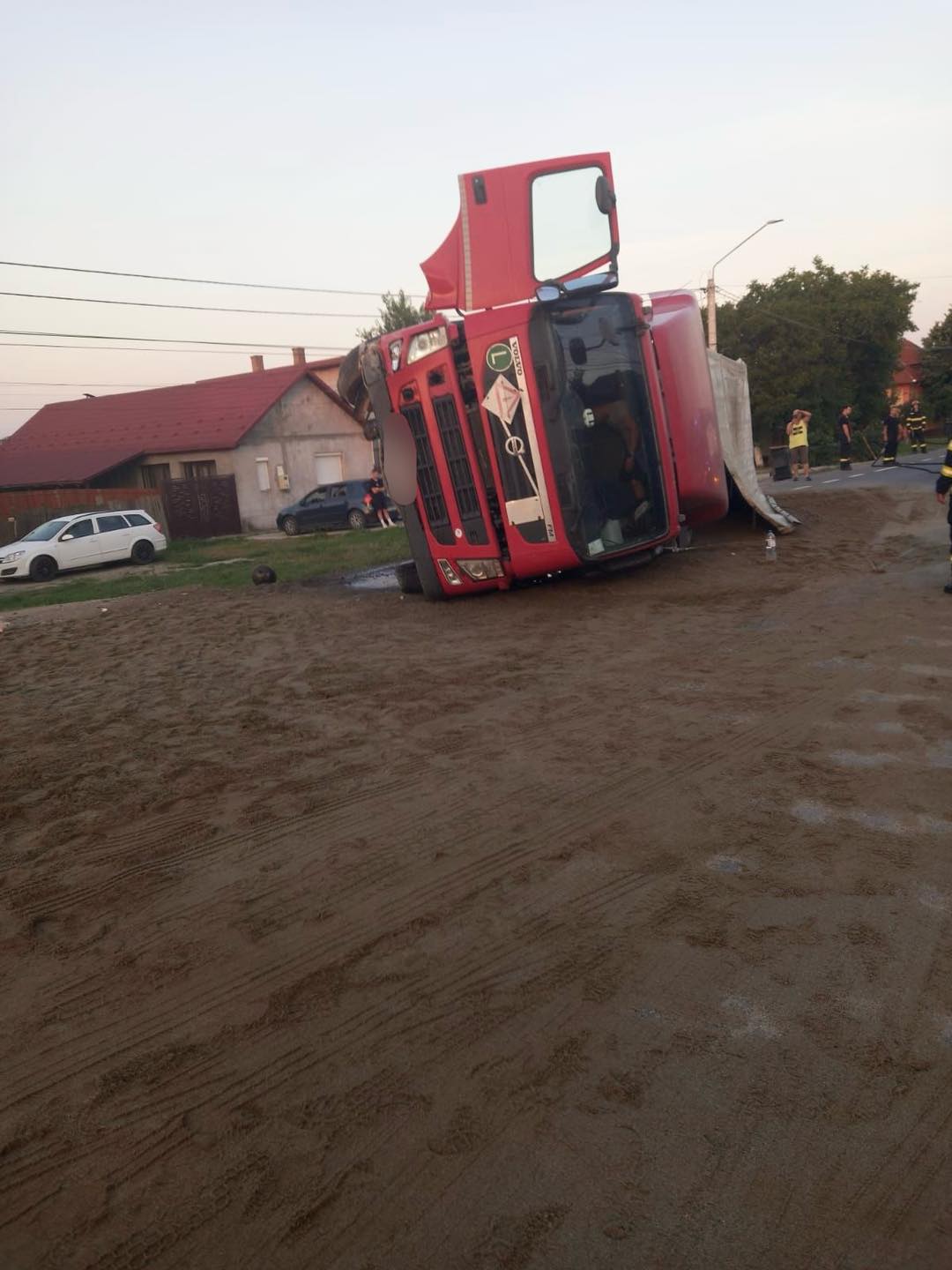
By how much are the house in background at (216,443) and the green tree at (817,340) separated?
2244 centimetres

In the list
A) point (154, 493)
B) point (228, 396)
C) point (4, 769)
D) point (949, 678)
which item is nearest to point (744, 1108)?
point (949, 678)

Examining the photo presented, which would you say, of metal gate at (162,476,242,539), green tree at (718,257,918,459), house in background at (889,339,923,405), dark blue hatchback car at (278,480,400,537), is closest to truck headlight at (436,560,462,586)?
dark blue hatchback car at (278,480,400,537)

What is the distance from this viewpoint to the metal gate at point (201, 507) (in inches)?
1240

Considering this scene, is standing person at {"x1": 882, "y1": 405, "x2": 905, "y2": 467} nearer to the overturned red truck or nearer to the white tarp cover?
the white tarp cover

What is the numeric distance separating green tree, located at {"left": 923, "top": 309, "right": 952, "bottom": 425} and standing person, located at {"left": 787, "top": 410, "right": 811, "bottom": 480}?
24.7 metres

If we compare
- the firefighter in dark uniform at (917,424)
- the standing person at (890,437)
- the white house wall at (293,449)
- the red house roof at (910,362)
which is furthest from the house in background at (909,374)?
the standing person at (890,437)

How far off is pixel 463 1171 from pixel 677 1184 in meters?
0.50

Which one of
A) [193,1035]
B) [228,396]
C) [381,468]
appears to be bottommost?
[193,1035]

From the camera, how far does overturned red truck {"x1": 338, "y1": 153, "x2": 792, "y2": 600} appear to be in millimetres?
10117

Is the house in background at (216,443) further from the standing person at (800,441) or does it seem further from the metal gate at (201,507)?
the standing person at (800,441)

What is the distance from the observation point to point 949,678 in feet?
20.9

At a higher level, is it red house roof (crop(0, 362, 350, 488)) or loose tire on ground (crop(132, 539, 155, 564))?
red house roof (crop(0, 362, 350, 488))

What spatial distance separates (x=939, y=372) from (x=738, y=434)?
133 feet

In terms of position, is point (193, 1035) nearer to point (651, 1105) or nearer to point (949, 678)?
point (651, 1105)
